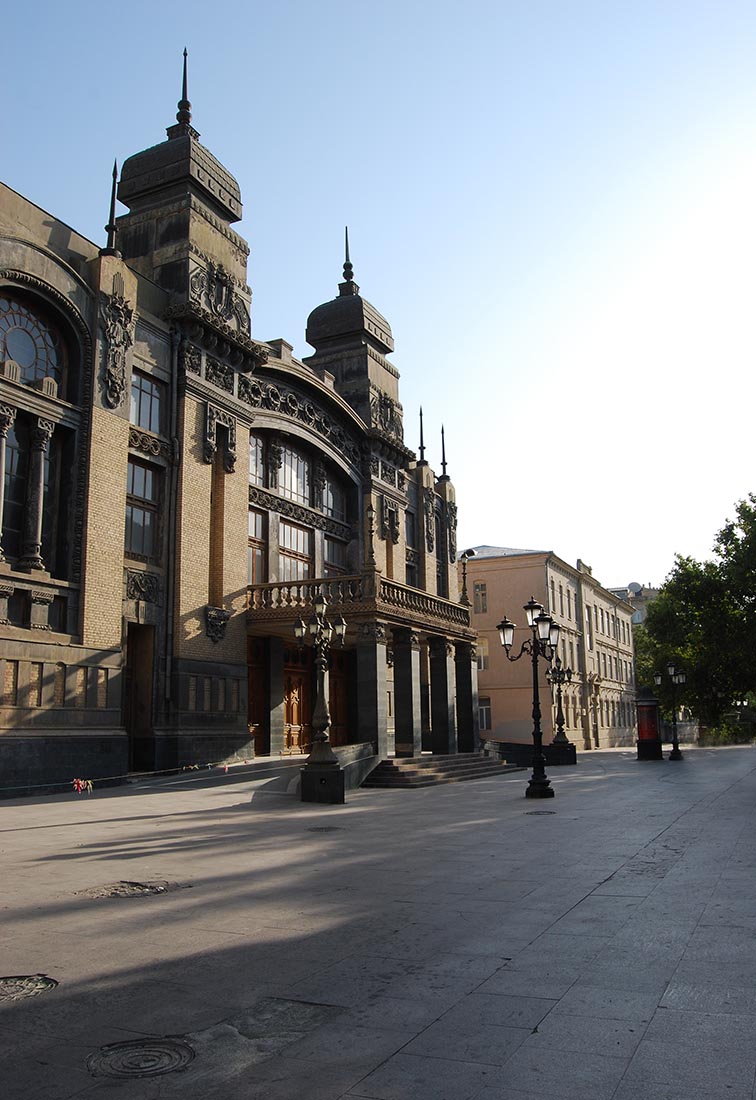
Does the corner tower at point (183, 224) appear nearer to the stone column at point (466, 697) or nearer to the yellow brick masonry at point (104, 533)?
the yellow brick masonry at point (104, 533)

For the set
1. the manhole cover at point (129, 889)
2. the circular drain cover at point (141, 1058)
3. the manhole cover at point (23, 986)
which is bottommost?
the manhole cover at point (129, 889)

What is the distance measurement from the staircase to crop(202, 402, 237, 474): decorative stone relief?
10463 mm

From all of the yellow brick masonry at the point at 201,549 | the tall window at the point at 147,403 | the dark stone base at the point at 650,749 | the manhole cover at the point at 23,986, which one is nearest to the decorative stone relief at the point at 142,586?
the yellow brick masonry at the point at 201,549

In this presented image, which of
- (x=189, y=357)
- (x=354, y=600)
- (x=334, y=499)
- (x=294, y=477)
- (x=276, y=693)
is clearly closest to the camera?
(x=354, y=600)

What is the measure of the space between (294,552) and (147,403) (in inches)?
347

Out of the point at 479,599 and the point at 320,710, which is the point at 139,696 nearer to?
the point at 320,710

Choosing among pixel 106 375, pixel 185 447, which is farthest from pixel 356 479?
pixel 106 375

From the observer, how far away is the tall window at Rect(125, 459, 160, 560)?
25297mm

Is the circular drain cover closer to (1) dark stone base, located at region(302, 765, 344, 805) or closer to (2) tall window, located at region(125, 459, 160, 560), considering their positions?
(1) dark stone base, located at region(302, 765, 344, 805)

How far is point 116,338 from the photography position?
80.5ft

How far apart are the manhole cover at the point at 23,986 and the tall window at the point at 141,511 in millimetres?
19993

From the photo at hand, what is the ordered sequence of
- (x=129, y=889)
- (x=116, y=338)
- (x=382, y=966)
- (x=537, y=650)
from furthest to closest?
(x=116, y=338) → (x=537, y=650) → (x=129, y=889) → (x=382, y=966)

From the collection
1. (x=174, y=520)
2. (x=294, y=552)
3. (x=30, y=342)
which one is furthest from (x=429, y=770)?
(x=30, y=342)

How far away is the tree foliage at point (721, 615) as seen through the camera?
44.0 meters
